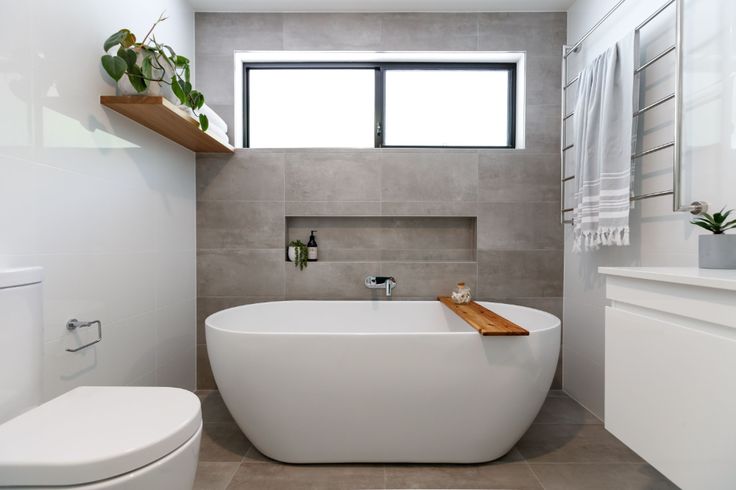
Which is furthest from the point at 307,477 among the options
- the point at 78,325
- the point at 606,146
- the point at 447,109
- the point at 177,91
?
the point at 447,109

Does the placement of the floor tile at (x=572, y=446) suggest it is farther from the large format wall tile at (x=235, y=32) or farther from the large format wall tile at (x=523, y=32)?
the large format wall tile at (x=235, y=32)

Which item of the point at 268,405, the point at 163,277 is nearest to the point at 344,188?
the point at 163,277

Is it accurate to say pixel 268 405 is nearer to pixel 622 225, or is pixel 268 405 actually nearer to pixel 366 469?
pixel 366 469

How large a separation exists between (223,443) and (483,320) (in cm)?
139

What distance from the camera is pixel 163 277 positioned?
2393mm

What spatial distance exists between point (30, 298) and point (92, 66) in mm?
1014

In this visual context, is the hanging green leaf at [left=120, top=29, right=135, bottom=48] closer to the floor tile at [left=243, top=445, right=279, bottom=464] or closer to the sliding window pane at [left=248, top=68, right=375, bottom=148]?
the sliding window pane at [left=248, top=68, right=375, bottom=148]

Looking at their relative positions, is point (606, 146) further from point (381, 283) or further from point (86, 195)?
point (86, 195)

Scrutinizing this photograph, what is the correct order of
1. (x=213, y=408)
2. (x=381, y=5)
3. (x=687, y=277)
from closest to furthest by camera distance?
1. (x=687, y=277)
2. (x=213, y=408)
3. (x=381, y=5)

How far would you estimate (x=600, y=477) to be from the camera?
1.84 m

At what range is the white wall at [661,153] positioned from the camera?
63.6 inches

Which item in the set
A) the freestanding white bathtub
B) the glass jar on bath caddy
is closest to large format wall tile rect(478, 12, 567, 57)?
the glass jar on bath caddy

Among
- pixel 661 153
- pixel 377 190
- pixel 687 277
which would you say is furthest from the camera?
pixel 377 190

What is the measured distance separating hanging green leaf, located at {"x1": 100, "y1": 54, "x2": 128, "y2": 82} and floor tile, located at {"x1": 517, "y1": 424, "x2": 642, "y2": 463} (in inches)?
95.6
